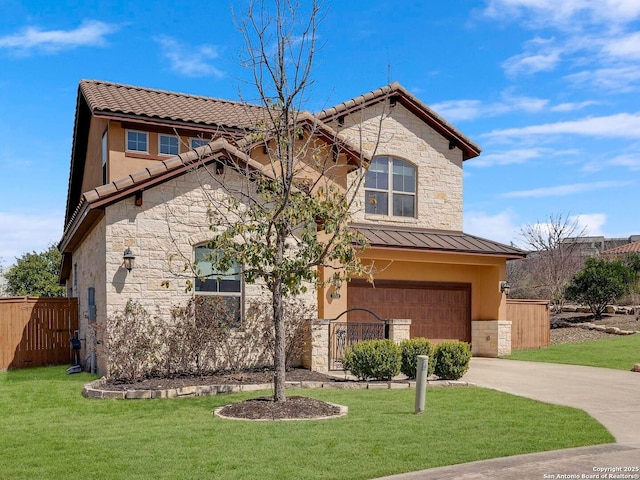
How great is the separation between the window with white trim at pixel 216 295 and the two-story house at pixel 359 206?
0.05m

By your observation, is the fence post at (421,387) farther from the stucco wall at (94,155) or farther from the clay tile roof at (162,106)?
the stucco wall at (94,155)

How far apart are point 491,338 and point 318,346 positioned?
842 cm

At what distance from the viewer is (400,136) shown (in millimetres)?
22562

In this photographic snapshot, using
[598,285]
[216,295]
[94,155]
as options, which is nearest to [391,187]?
[216,295]

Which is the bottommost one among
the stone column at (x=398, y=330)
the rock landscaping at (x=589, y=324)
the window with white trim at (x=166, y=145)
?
the rock landscaping at (x=589, y=324)

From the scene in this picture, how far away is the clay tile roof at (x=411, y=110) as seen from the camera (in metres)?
21.2

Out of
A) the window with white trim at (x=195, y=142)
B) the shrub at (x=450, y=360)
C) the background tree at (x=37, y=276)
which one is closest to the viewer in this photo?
the shrub at (x=450, y=360)

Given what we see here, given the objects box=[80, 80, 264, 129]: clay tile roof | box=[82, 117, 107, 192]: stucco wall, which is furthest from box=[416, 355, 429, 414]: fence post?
box=[82, 117, 107, 192]: stucco wall

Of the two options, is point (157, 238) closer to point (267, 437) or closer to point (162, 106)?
point (267, 437)

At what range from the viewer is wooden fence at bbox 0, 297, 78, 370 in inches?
748

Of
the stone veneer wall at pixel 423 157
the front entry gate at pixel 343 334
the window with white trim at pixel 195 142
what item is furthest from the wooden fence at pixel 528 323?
the window with white trim at pixel 195 142

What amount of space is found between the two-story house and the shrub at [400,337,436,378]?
→ 2.36 metres

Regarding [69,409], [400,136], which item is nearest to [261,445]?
[69,409]

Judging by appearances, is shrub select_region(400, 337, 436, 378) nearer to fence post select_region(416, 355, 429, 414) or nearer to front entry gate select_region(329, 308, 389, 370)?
front entry gate select_region(329, 308, 389, 370)
